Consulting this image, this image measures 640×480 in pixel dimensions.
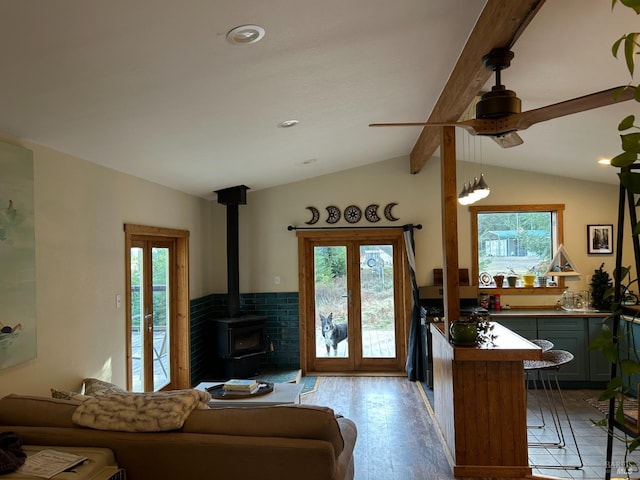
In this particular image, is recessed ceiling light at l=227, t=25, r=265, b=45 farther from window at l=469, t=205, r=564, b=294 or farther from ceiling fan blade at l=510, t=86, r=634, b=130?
window at l=469, t=205, r=564, b=294

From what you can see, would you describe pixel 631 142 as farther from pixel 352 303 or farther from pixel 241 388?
pixel 352 303

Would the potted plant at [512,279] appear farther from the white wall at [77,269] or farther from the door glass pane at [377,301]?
the white wall at [77,269]

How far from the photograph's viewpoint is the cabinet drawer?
546 cm

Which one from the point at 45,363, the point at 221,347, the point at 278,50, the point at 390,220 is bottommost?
the point at 221,347

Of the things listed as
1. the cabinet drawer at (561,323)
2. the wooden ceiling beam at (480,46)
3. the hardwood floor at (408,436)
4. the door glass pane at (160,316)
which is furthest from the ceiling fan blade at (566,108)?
the door glass pane at (160,316)

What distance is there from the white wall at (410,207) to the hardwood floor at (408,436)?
5.01 feet

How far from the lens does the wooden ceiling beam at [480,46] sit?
220 cm

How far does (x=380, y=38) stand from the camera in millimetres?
2633

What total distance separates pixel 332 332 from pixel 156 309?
2.45m

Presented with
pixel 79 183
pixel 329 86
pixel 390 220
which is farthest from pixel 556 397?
pixel 79 183

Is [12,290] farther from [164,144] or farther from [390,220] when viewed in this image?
[390,220]

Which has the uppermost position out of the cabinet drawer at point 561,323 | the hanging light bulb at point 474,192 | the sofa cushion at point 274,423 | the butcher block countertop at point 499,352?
the hanging light bulb at point 474,192

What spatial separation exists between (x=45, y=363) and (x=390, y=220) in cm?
443

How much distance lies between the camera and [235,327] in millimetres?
5762
